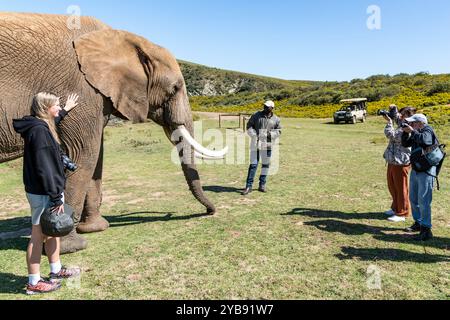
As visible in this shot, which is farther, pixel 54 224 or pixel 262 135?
pixel 262 135

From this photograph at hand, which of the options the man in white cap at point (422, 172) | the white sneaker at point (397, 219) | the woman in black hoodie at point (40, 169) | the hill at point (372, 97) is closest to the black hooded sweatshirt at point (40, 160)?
the woman in black hoodie at point (40, 169)

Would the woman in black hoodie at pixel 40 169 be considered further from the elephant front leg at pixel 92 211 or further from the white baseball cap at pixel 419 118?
the white baseball cap at pixel 419 118

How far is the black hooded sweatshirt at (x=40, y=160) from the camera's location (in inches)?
141

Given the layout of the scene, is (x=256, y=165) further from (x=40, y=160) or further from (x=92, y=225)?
(x=40, y=160)

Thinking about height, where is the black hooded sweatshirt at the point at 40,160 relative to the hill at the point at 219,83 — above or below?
below

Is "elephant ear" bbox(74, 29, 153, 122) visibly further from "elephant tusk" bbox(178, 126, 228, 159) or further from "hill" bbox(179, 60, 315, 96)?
"hill" bbox(179, 60, 315, 96)

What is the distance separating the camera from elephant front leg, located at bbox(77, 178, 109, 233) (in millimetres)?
5922

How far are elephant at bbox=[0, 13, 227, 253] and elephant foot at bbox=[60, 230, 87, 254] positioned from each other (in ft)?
0.04

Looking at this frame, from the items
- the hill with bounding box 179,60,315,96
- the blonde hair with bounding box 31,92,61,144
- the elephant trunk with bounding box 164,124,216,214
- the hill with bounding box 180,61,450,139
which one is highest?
the hill with bounding box 179,60,315,96

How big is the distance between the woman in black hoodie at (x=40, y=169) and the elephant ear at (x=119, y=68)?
47.4 inches

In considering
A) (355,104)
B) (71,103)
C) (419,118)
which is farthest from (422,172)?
(355,104)

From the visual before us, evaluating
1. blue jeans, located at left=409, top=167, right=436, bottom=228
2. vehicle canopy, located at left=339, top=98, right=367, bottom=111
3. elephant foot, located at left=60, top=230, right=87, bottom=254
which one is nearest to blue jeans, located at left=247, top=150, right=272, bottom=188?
blue jeans, located at left=409, top=167, right=436, bottom=228

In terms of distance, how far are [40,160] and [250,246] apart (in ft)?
9.85

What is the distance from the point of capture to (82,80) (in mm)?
4770
